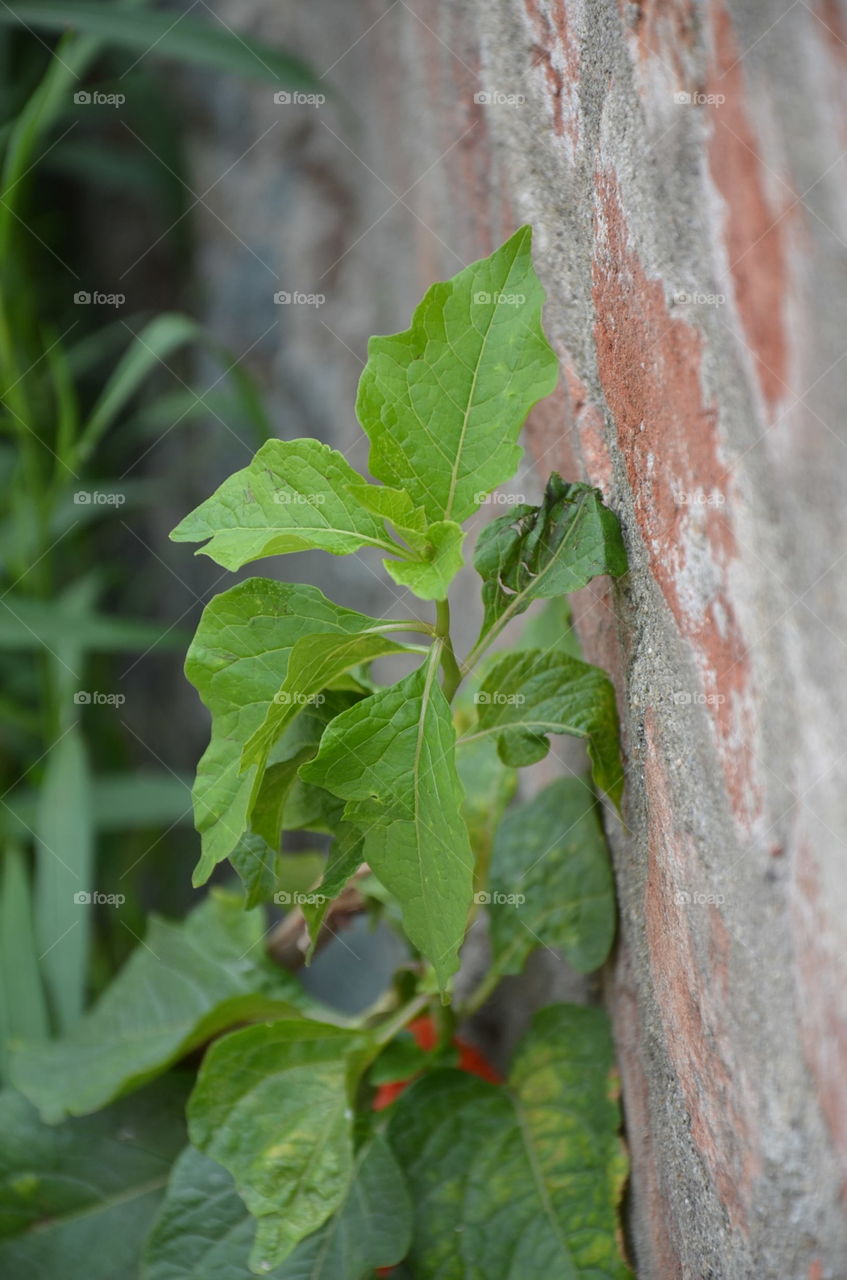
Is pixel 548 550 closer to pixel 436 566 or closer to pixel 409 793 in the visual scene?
pixel 436 566

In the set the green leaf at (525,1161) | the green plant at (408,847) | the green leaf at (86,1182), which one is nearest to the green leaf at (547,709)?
the green plant at (408,847)

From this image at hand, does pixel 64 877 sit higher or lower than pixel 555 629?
lower

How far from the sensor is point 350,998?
1623mm

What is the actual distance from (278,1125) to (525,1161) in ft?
0.64

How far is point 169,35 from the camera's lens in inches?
58.4

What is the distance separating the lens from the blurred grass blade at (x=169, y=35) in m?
1.46

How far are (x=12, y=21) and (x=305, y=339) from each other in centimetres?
61

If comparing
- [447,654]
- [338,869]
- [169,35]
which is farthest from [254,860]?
[169,35]

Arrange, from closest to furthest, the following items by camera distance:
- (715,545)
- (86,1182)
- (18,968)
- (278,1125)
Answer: (715,545), (278,1125), (86,1182), (18,968)

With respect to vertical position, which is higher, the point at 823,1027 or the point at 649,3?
the point at 649,3

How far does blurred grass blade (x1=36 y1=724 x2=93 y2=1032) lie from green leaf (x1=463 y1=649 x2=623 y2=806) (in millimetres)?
747

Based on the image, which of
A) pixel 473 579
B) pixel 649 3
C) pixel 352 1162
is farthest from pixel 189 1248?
pixel 649 3

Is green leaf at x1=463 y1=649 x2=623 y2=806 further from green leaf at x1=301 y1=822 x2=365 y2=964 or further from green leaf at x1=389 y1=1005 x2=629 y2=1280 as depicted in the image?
green leaf at x1=389 y1=1005 x2=629 y2=1280

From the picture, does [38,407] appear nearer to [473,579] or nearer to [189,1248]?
[473,579]
